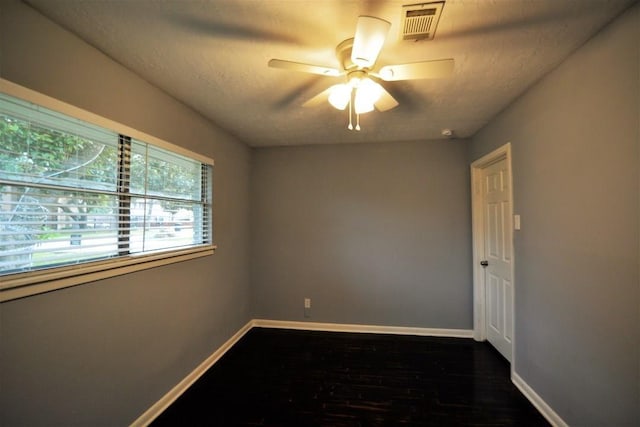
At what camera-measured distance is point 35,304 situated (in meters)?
1.20

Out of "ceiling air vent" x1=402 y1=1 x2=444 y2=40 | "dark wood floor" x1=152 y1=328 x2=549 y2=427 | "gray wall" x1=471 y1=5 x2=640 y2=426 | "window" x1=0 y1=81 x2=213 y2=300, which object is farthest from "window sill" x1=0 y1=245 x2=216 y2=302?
"gray wall" x1=471 y1=5 x2=640 y2=426

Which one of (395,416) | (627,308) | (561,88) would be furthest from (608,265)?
(395,416)

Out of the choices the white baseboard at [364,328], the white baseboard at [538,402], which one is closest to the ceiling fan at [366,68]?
the white baseboard at [538,402]

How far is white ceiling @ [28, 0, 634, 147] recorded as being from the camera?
1.21m

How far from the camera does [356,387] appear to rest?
217 cm

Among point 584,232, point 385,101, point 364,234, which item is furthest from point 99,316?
point 584,232

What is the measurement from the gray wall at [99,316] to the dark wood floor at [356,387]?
36 centimetres

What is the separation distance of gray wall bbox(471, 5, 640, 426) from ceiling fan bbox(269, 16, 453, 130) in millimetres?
832

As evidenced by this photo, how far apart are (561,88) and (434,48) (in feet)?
2.98

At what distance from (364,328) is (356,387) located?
109cm

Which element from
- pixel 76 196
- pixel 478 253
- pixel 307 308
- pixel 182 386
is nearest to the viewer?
pixel 76 196

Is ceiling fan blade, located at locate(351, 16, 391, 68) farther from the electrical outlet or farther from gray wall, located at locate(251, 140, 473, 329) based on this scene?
the electrical outlet

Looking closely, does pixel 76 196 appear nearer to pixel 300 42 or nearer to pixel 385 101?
pixel 300 42

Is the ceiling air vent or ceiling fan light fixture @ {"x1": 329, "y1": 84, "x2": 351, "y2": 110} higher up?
the ceiling air vent
